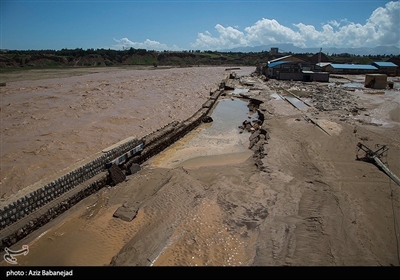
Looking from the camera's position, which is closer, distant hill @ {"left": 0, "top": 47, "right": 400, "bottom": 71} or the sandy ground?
the sandy ground

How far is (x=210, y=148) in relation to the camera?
1276 cm

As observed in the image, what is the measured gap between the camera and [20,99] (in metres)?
23.8

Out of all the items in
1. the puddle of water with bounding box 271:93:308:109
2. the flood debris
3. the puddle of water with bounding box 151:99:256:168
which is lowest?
the puddle of water with bounding box 151:99:256:168

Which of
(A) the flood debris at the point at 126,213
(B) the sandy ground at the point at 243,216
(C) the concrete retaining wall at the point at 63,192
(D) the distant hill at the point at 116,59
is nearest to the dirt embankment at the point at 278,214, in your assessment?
(B) the sandy ground at the point at 243,216

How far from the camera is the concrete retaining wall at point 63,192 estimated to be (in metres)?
5.82

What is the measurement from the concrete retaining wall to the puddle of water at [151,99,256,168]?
1.30 meters

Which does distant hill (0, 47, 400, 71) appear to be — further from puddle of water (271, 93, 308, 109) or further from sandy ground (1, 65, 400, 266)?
sandy ground (1, 65, 400, 266)

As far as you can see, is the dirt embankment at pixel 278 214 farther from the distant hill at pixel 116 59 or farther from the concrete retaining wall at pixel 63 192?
the distant hill at pixel 116 59

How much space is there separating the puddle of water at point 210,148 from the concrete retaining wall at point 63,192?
1.30 meters

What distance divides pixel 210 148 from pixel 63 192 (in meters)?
7.18

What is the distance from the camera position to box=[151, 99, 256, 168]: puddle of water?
11.1m

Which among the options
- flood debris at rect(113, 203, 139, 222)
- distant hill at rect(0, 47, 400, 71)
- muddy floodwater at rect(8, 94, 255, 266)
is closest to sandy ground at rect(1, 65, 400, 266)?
muddy floodwater at rect(8, 94, 255, 266)
